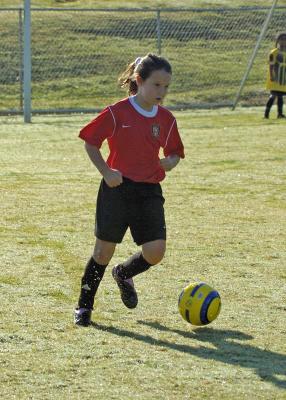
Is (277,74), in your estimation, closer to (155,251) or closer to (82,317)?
(155,251)

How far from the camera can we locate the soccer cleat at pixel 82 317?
20.5 feet

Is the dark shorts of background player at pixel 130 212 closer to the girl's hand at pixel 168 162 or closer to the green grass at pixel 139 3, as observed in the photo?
the girl's hand at pixel 168 162

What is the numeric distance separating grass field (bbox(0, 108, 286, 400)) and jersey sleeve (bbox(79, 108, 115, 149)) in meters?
1.07

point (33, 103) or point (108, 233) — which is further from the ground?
point (33, 103)

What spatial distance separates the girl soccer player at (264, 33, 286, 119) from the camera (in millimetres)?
18938

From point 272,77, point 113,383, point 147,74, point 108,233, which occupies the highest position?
point 272,77

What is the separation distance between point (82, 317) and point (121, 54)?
1884 centimetres

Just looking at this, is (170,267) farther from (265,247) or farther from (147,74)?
(147,74)

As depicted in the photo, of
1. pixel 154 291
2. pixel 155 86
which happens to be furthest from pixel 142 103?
pixel 154 291

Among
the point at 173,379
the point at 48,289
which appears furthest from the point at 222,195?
the point at 173,379

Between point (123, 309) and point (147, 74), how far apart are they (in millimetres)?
1487

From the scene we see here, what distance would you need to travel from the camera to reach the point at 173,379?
205 inches

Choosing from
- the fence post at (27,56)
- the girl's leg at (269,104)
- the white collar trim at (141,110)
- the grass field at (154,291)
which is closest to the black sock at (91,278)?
the grass field at (154,291)

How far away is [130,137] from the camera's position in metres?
6.25
